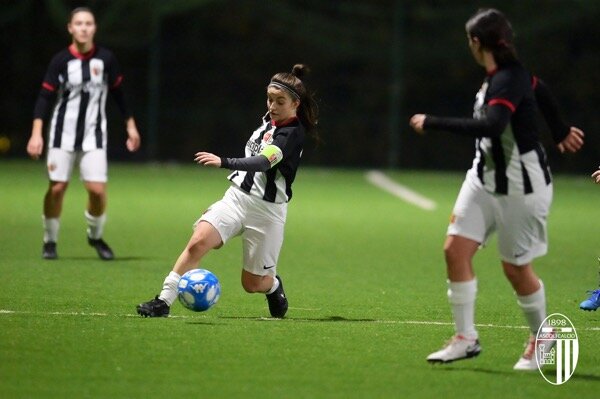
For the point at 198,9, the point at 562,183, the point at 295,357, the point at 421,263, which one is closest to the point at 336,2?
the point at 198,9

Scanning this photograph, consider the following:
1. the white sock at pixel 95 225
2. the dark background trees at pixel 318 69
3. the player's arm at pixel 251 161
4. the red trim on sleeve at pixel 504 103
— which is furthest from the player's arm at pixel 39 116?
the dark background trees at pixel 318 69

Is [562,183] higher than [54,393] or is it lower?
lower

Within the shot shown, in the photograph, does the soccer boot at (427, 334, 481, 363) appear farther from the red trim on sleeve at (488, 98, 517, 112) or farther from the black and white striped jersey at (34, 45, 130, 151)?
the black and white striped jersey at (34, 45, 130, 151)

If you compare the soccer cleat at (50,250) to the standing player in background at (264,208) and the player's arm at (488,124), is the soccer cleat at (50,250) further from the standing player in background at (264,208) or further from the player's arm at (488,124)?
the player's arm at (488,124)

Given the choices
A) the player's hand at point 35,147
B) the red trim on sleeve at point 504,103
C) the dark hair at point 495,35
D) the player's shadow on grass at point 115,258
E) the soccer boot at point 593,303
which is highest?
the dark hair at point 495,35

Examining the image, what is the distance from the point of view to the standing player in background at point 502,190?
18.6 feet

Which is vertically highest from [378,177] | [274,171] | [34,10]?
[274,171]

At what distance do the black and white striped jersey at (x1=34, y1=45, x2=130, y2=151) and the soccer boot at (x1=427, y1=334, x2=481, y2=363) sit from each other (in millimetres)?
5240

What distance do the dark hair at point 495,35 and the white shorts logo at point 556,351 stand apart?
1.27 m

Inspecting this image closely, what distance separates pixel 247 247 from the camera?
7.47 m

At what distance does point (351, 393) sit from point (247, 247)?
2.28 m

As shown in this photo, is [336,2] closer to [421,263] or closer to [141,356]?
[421,263]

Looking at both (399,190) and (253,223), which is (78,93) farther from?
(399,190)

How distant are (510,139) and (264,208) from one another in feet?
6.68
